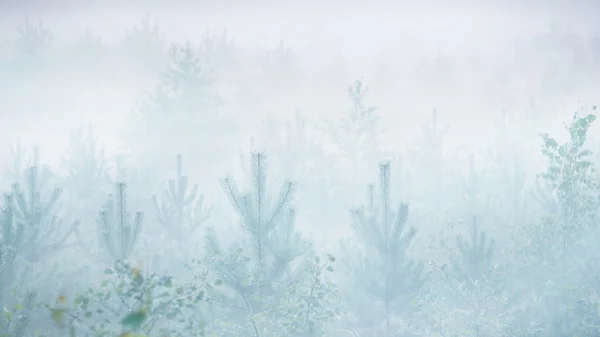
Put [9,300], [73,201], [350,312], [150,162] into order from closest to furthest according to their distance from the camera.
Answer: [9,300] → [350,312] → [73,201] → [150,162]

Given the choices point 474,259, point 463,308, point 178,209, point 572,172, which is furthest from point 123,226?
point 572,172

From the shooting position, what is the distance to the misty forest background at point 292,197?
6.98 meters

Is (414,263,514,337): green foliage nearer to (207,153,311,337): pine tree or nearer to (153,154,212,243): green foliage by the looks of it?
(207,153,311,337): pine tree

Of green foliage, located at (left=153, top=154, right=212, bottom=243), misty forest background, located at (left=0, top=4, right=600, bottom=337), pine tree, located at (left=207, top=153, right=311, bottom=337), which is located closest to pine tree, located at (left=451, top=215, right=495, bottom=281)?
misty forest background, located at (left=0, top=4, right=600, bottom=337)

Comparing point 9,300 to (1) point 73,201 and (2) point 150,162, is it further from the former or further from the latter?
(2) point 150,162

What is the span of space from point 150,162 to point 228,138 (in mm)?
5184

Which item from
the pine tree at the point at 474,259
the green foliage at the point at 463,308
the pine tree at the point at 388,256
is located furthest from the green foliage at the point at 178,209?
the pine tree at the point at 474,259

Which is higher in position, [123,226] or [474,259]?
[123,226]

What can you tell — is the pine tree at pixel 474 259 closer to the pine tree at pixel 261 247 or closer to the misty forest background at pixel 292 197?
the misty forest background at pixel 292 197

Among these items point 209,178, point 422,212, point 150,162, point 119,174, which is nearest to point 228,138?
point 209,178

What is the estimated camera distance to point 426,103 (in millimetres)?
40688

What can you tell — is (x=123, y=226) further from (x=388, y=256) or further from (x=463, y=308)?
(x=463, y=308)

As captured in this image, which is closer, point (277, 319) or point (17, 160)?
point (277, 319)

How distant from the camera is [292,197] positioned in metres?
6.99
